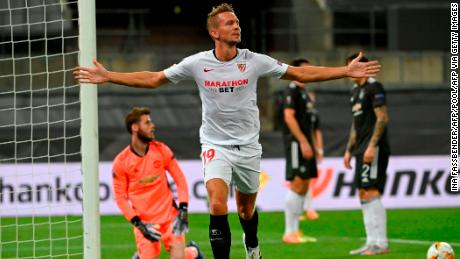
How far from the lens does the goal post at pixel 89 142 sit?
7996 mm

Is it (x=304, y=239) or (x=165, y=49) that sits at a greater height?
(x=165, y=49)

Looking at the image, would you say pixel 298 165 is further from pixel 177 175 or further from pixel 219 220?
pixel 219 220

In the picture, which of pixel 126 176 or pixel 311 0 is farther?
pixel 311 0

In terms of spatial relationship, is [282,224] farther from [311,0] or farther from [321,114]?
[311,0]

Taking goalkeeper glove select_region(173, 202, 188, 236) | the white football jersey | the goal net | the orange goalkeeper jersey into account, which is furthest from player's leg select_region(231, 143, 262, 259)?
the goal net

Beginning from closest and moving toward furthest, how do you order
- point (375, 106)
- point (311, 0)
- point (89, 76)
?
point (89, 76) < point (375, 106) < point (311, 0)

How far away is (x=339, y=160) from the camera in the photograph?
1673 cm

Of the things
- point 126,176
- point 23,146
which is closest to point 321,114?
point 23,146

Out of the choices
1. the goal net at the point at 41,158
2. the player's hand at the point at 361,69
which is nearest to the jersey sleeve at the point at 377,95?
the player's hand at the point at 361,69

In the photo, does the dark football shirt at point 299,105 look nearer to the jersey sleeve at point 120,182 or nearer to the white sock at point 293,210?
the white sock at point 293,210

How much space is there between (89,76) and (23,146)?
363 inches

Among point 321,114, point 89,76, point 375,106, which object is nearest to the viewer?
point 89,76

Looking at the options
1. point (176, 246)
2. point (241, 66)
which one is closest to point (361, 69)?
point (241, 66)

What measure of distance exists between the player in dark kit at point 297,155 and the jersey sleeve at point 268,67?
3.72m
